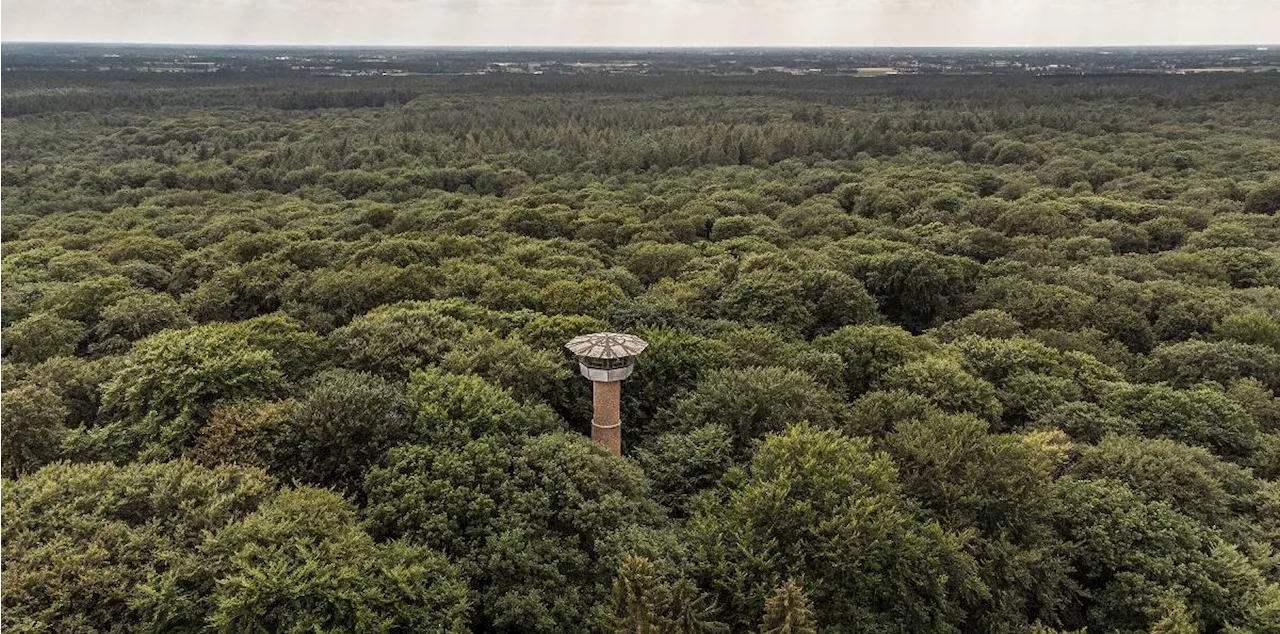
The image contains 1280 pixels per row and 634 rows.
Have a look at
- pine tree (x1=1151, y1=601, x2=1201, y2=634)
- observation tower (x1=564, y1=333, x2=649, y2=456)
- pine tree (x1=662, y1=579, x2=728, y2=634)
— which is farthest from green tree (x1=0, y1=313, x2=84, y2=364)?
pine tree (x1=1151, y1=601, x2=1201, y2=634)

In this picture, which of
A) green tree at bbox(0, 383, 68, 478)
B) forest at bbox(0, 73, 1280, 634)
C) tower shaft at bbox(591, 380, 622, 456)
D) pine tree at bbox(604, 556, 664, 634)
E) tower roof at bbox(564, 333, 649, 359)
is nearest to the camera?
pine tree at bbox(604, 556, 664, 634)

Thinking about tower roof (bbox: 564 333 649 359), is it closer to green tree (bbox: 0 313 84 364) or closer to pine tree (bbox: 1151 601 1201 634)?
pine tree (bbox: 1151 601 1201 634)

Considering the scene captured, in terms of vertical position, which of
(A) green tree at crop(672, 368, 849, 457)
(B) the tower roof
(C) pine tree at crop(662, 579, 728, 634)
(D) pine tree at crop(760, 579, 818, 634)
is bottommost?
(C) pine tree at crop(662, 579, 728, 634)

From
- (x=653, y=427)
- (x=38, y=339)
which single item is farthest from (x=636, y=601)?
(x=38, y=339)

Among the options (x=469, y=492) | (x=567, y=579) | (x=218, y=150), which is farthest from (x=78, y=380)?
(x=218, y=150)

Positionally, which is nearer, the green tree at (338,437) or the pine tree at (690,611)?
the pine tree at (690,611)

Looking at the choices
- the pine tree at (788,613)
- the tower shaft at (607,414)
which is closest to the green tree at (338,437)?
the tower shaft at (607,414)

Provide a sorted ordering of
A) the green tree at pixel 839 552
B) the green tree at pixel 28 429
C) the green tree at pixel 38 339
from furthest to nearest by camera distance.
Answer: the green tree at pixel 38 339 < the green tree at pixel 28 429 < the green tree at pixel 839 552

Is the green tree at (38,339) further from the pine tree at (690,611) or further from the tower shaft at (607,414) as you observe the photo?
the pine tree at (690,611)

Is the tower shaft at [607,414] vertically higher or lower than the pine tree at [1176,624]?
higher

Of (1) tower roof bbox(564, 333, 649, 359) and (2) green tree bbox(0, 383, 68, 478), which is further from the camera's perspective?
(1) tower roof bbox(564, 333, 649, 359)
